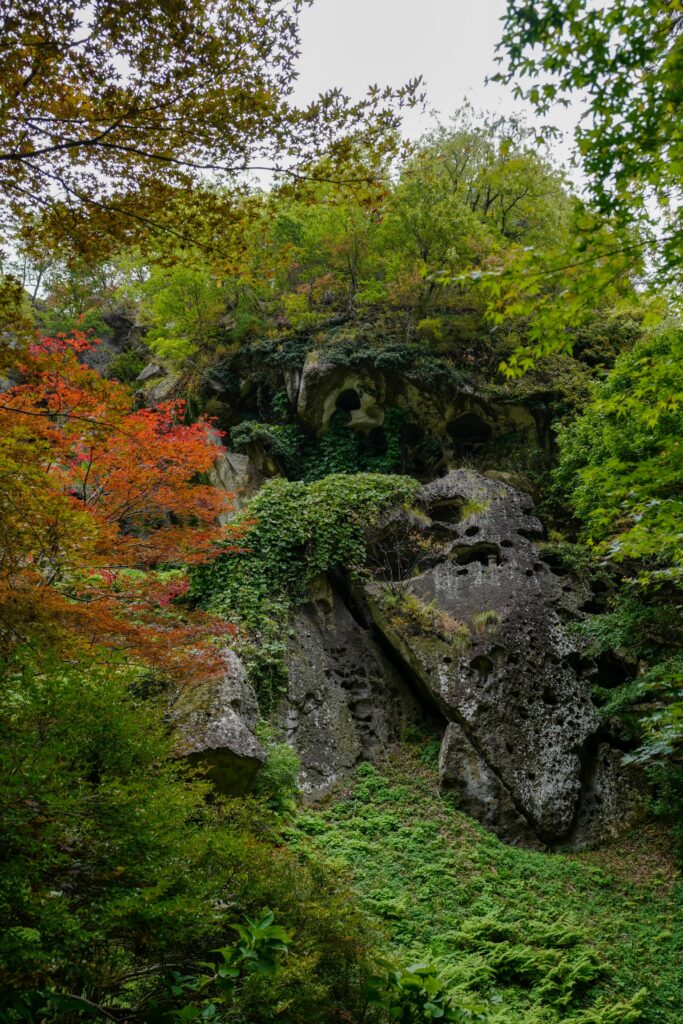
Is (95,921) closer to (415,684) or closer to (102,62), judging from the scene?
(102,62)

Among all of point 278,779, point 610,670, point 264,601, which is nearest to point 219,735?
point 278,779

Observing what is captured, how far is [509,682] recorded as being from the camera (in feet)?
32.4

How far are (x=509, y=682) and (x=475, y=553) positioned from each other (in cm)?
292

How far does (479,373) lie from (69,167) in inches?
504

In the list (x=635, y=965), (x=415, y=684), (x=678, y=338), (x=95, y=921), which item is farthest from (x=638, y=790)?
(x=95, y=921)

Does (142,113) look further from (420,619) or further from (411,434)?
(411,434)

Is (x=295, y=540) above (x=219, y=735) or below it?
above

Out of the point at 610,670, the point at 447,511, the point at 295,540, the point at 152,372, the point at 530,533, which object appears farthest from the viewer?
the point at 152,372

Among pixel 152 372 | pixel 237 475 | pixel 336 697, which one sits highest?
pixel 152 372

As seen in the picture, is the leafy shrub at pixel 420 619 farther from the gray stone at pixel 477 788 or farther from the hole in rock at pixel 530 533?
the hole in rock at pixel 530 533

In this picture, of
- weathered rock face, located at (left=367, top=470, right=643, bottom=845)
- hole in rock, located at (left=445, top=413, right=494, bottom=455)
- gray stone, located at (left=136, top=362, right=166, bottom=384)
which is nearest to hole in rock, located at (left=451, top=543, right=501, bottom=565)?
weathered rock face, located at (left=367, top=470, right=643, bottom=845)

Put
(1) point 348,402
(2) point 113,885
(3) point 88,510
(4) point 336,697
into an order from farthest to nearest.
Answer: (1) point 348,402, (4) point 336,697, (3) point 88,510, (2) point 113,885

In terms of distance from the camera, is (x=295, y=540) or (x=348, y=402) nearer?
(x=295, y=540)

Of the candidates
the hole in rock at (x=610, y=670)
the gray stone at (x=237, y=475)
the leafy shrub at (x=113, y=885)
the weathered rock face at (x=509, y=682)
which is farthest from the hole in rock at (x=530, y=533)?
the leafy shrub at (x=113, y=885)
